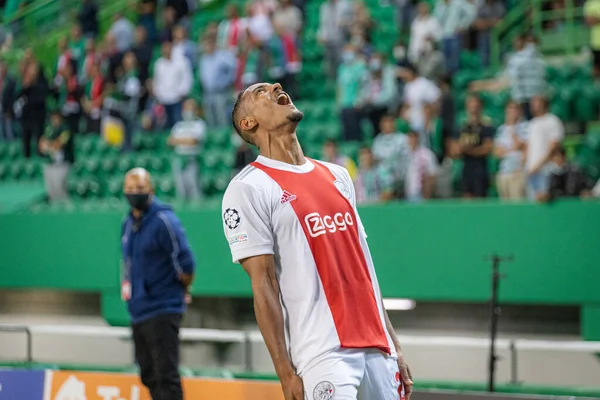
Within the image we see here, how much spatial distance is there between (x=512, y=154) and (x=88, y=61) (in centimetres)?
736

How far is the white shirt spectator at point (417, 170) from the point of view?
1020cm

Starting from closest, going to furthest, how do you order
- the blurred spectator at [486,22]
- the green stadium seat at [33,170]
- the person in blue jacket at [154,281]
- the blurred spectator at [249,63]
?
the person in blue jacket at [154,281] → the blurred spectator at [486,22] → the blurred spectator at [249,63] → the green stadium seat at [33,170]

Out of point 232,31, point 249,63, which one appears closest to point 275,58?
point 249,63

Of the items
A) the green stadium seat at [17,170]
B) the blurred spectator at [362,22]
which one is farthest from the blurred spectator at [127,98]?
the blurred spectator at [362,22]

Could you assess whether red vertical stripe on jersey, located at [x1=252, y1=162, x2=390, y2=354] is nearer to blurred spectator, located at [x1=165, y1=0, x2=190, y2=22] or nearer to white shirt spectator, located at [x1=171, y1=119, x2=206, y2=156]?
white shirt spectator, located at [x1=171, y1=119, x2=206, y2=156]

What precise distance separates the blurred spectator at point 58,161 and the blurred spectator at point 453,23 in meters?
4.93

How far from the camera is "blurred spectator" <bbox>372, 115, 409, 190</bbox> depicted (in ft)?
33.7

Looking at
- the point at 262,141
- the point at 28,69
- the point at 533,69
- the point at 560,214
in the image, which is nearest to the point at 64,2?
the point at 28,69

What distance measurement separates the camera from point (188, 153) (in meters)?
12.1

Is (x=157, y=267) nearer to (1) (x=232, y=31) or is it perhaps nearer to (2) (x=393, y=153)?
(2) (x=393, y=153)

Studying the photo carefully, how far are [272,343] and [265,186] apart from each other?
0.55m

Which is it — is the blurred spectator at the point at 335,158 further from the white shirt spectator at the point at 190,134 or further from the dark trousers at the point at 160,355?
the dark trousers at the point at 160,355

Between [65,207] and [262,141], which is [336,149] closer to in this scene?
[65,207]

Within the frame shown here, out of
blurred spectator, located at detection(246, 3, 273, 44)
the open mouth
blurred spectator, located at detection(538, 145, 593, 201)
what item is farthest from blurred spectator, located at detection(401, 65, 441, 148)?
the open mouth
